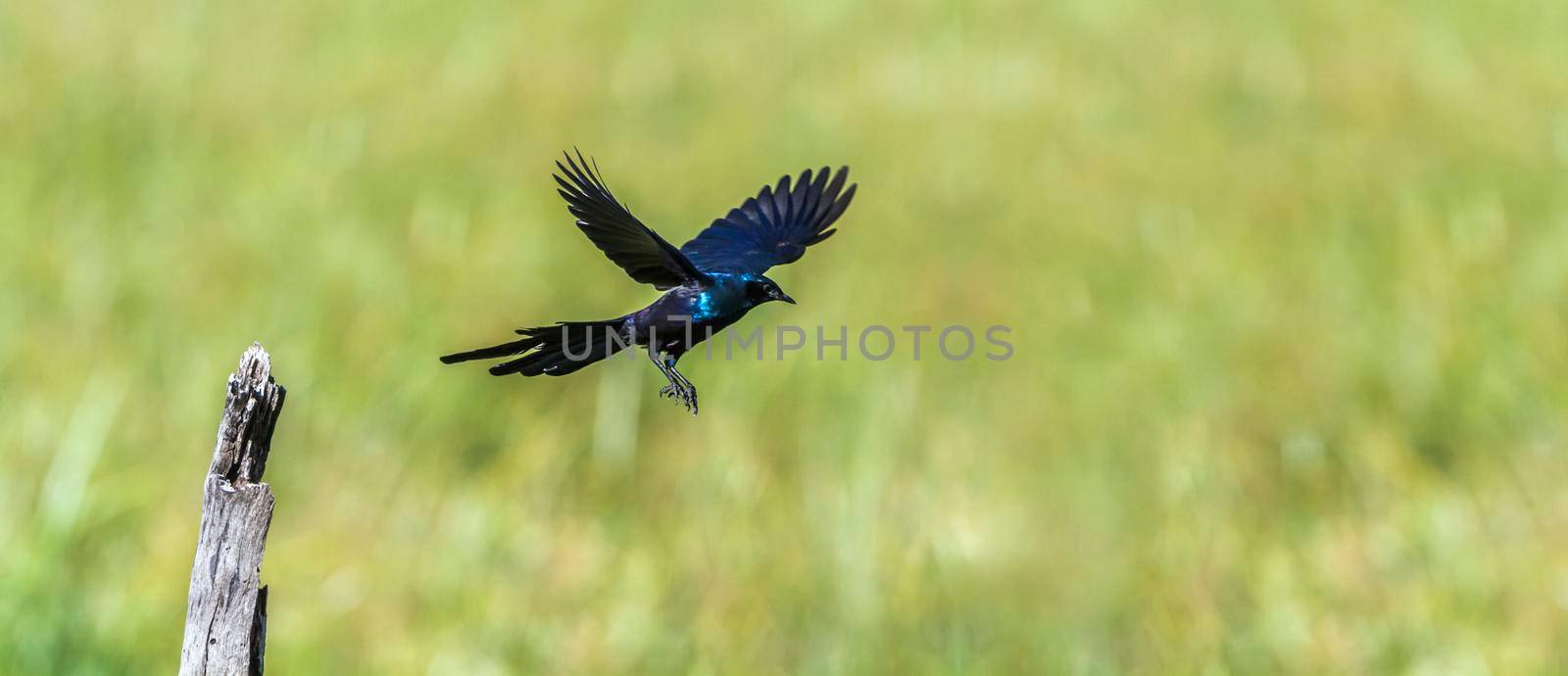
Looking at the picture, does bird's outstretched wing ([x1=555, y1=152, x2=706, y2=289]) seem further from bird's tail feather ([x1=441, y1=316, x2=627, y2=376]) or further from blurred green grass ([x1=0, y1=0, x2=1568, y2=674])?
blurred green grass ([x1=0, y1=0, x2=1568, y2=674])

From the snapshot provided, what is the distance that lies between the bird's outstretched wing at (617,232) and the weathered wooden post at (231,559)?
637mm

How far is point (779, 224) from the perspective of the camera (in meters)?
3.83

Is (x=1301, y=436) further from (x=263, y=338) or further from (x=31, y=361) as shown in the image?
(x=31, y=361)

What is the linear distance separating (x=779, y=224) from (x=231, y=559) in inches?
62.9

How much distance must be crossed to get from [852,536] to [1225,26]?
6.08 metres

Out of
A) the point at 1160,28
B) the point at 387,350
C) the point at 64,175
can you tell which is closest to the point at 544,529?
the point at 387,350

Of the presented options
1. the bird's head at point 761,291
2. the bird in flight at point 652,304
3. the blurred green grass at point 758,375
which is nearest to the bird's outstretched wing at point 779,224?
the bird in flight at point 652,304

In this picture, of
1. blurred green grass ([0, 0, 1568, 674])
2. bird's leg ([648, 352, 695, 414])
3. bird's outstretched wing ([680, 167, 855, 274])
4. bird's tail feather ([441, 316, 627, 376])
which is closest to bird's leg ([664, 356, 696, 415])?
bird's leg ([648, 352, 695, 414])

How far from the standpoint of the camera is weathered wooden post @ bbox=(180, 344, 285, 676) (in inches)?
106

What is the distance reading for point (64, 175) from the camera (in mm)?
8117

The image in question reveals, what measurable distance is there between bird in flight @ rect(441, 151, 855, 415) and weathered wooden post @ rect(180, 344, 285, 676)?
49 centimetres

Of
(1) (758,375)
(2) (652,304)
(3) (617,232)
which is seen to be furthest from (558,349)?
(1) (758,375)

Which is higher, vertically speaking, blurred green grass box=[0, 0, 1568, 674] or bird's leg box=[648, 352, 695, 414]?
bird's leg box=[648, 352, 695, 414]

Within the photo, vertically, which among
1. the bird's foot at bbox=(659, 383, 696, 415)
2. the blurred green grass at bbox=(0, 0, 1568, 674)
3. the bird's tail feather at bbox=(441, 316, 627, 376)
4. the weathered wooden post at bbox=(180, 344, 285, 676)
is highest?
the bird's tail feather at bbox=(441, 316, 627, 376)
